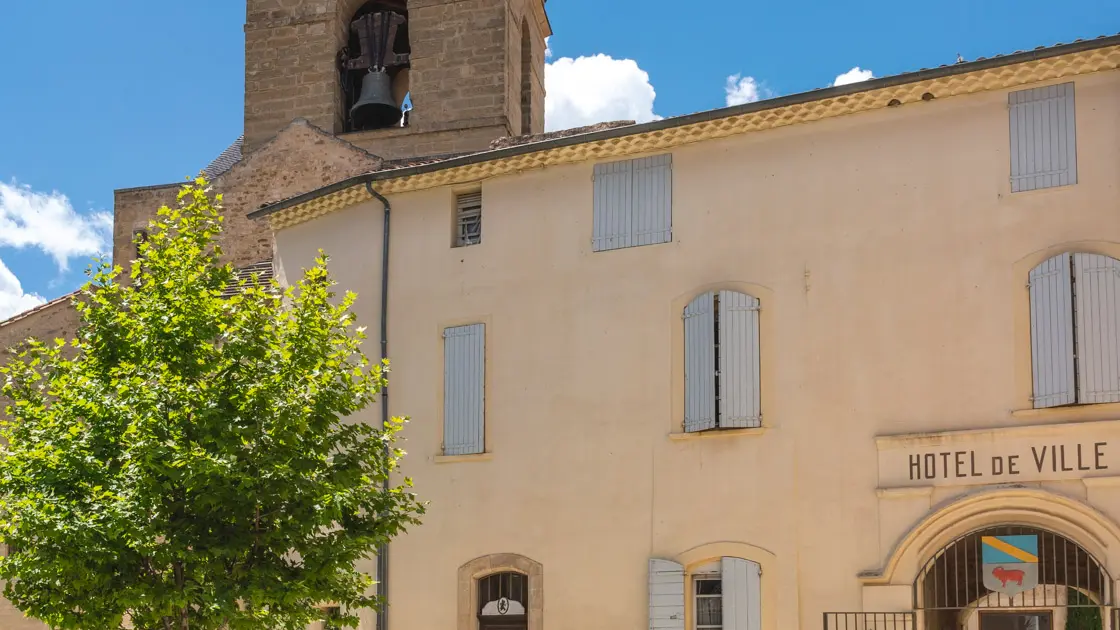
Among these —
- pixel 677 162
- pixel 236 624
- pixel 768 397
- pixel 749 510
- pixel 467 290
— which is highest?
pixel 677 162

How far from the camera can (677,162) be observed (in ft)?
61.6

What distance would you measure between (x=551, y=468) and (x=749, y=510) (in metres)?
2.74

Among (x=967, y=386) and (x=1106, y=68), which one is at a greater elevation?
(x=1106, y=68)

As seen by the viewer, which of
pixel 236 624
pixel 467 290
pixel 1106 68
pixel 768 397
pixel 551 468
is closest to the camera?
pixel 236 624

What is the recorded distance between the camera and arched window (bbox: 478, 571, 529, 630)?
740 inches

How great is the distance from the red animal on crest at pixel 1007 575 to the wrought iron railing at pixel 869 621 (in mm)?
995

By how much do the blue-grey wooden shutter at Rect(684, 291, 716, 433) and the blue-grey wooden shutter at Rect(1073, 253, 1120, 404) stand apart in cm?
415

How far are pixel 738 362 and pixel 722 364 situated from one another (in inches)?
7.9

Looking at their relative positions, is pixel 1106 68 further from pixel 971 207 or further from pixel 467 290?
pixel 467 290

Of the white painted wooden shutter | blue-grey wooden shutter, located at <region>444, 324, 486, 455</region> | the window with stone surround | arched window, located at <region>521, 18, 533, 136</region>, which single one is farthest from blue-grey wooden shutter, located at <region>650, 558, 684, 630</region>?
arched window, located at <region>521, 18, 533, 136</region>

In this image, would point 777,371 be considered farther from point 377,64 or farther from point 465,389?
point 377,64

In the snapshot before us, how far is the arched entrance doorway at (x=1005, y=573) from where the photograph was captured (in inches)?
625

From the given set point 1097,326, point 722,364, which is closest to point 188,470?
point 722,364

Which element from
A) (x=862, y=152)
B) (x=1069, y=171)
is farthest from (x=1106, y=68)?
(x=862, y=152)
